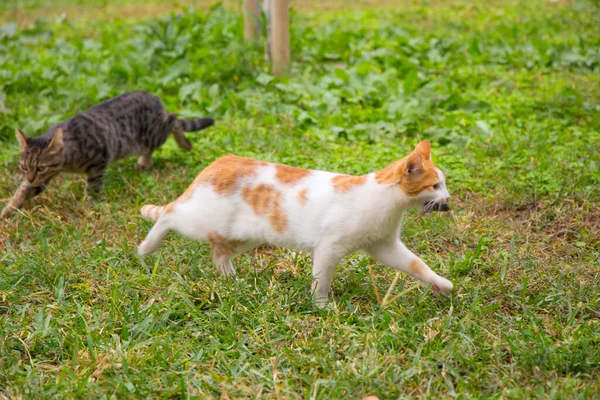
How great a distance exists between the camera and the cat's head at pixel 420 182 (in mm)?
3408

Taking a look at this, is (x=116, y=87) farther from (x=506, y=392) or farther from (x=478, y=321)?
(x=506, y=392)

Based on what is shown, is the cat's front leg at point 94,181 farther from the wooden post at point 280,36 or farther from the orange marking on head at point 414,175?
the orange marking on head at point 414,175

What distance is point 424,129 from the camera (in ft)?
19.2

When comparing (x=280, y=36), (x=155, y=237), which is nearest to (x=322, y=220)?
(x=155, y=237)

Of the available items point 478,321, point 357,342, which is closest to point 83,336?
point 357,342

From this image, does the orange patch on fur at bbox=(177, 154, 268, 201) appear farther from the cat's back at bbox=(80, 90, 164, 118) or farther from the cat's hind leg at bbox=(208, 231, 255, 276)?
the cat's back at bbox=(80, 90, 164, 118)

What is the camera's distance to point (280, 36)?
Result: 22.5 feet

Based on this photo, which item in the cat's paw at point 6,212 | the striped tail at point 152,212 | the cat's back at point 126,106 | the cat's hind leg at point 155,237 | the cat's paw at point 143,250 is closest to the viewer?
the cat's hind leg at point 155,237

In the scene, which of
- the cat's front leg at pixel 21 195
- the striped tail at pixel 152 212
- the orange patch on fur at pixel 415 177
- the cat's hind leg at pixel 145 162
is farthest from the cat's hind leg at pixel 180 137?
the orange patch on fur at pixel 415 177

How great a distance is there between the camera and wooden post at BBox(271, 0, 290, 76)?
6.67 metres

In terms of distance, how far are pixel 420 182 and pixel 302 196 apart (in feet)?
2.03

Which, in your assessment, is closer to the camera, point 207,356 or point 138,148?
point 207,356

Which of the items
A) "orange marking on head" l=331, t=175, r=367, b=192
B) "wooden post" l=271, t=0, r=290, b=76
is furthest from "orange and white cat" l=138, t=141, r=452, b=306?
"wooden post" l=271, t=0, r=290, b=76

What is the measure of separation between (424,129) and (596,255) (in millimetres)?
2165
